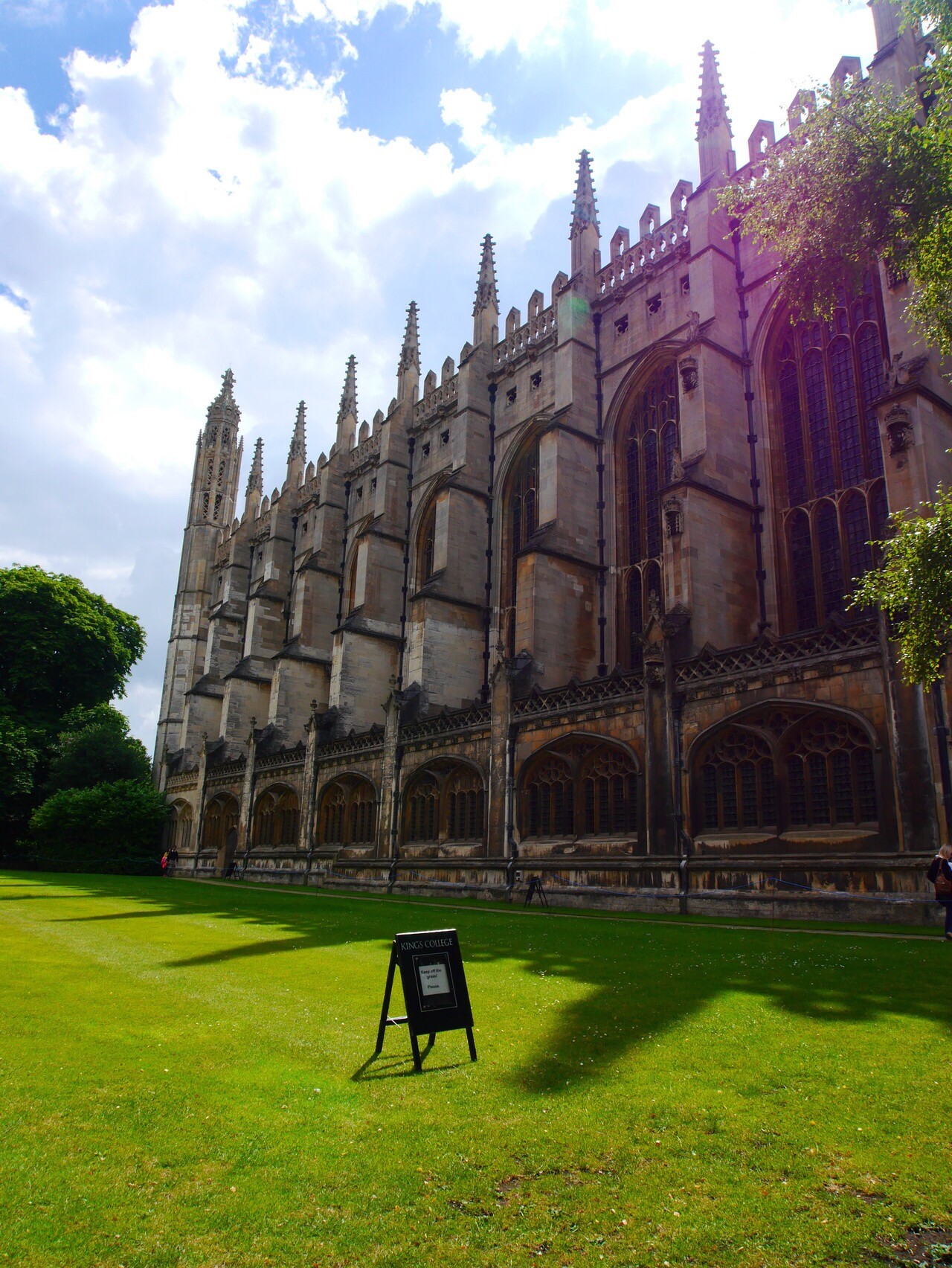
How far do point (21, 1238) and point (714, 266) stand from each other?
27.4 m

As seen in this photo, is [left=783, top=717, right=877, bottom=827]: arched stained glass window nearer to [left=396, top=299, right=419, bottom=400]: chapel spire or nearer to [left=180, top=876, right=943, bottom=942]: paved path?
[left=180, top=876, right=943, bottom=942]: paved path

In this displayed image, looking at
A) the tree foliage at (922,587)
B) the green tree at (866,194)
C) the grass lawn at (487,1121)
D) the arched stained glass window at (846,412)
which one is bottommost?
the grass lawn at (487,1121)

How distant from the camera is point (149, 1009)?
23.3ft

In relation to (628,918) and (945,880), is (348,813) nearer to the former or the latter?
(628,918)

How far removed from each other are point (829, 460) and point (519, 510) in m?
13.3

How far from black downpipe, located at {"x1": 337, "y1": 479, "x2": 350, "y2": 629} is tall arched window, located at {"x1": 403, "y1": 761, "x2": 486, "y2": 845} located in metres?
16.8

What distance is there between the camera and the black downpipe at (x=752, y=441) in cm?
2317

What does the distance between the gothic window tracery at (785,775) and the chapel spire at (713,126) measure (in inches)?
732

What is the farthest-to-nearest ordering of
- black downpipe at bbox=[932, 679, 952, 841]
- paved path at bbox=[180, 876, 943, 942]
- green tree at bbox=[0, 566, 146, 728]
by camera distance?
1. green tree at bbox=[0, 566, 146, 728]
2. black downpipe at bbox=[932, 679, 952, 841]
3. paved path at bbox=[180, 876, 943, 942]

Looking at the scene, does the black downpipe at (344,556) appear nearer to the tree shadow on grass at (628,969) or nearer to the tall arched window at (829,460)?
the tall arched window at (829,460)

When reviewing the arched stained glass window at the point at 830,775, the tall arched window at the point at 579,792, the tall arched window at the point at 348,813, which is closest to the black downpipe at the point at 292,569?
the tall arched window at the point at 348,813

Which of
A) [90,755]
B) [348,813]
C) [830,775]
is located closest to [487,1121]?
[830,775]

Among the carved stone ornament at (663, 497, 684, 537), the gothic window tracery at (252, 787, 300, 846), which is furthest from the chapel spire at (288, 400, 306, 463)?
the carved stone ornament at (663, 497, 684, 537)

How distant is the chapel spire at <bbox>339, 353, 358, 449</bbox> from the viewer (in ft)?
156
